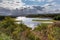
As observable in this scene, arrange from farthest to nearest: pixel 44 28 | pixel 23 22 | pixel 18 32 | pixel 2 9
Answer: pixel 2 9 < pixel 23 22 < pixel 44 28 < pixel 18 32

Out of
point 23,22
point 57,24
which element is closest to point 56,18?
point 57,24

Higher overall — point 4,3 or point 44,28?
point 4,3

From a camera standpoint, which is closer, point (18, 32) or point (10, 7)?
point (18, 32)

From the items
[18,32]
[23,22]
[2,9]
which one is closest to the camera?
[18,32]

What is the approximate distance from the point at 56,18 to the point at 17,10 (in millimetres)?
1876

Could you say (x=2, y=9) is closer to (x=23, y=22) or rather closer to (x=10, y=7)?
(x=10, y=7)

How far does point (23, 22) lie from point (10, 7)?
1169mm

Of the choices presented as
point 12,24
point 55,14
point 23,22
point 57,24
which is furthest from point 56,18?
point 12,24

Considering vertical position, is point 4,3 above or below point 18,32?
above

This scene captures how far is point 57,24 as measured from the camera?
301 inches

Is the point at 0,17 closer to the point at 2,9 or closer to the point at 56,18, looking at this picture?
the point at 2,9

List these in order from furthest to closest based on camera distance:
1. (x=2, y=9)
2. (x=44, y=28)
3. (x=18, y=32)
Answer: (x=2, y=9), (x=44, y=28), (x=18, y=32)

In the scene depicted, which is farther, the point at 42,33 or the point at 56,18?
the point at 56,18

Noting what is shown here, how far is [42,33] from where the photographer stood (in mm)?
6805
